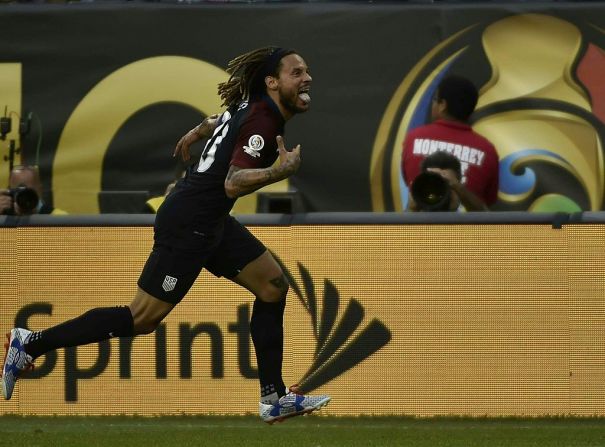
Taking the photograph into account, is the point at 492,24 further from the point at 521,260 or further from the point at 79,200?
the point at 79,200

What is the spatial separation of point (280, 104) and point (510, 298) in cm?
260

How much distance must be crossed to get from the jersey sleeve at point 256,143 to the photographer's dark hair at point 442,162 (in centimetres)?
258

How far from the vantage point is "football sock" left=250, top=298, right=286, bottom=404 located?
330 inches

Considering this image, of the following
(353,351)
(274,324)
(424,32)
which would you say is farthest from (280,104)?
(424,32)

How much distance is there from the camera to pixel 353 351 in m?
9.89

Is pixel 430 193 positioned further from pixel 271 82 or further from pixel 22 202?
pixel 22 202

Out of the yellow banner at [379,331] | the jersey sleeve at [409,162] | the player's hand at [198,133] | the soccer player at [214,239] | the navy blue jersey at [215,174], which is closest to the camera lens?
the navy blue jersey at [215,174]

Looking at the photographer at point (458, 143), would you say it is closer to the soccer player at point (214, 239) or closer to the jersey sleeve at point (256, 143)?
the soccer player at point (214, 239)

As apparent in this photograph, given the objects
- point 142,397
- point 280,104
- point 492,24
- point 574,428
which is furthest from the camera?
point 492,24

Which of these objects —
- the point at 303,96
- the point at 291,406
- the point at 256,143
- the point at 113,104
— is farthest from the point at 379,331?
the point at 113,104

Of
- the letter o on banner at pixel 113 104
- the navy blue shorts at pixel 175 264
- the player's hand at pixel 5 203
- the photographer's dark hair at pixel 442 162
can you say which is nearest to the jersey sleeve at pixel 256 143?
the navy blue shorts at pixel 175 264

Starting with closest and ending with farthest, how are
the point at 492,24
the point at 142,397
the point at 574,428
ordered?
the point at 574,428 → the point at 142,397 → the point at 492,24

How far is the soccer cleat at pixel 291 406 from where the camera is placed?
828 centimetres

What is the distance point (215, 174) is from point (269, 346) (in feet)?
3.39
